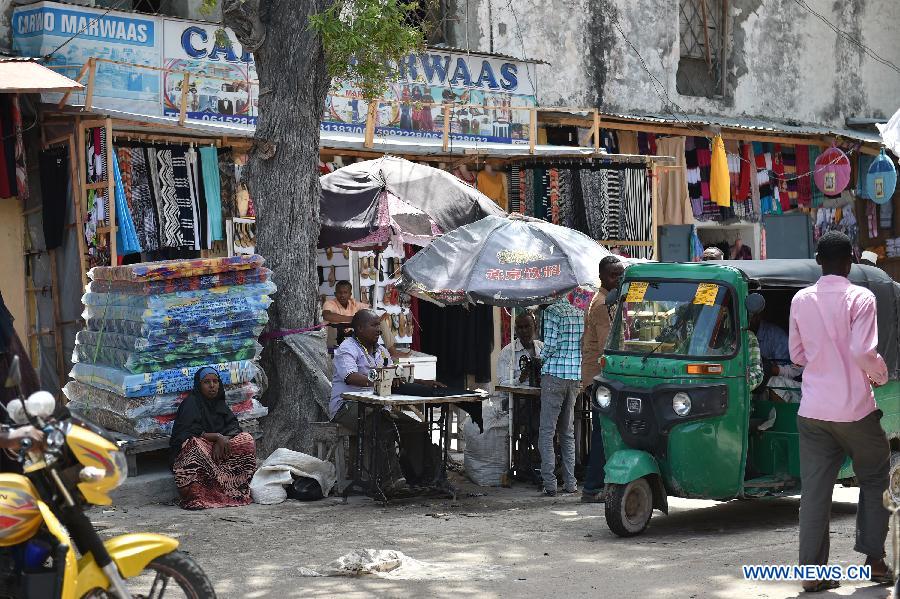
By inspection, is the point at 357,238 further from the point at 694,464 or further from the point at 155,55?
the point at 694,464

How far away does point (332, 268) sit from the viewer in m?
14.6

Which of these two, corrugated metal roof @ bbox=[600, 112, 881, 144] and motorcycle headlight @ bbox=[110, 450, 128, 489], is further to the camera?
corrugated metal roof @ bbox=[600, 112, 881, 144]

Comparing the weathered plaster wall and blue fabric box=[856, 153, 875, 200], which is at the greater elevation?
the weathered plaster wall

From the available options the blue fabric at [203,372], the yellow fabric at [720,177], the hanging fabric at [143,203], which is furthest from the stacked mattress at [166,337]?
the yellow fabric at [720,177]

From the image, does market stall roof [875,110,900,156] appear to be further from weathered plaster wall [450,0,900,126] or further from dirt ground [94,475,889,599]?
weathered plaster wall [450,0,900,126]

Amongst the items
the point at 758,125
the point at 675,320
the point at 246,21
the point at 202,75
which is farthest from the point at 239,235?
the point at 758,125

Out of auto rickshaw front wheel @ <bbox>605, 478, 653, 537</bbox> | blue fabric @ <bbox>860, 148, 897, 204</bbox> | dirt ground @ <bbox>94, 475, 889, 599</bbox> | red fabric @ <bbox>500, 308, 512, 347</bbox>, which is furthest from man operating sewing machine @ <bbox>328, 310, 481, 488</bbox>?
blue fabric @ <bbox>860, 148, 897, 204</bbox>

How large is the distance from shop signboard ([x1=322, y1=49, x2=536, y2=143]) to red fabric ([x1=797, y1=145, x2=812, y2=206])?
5.50 meters

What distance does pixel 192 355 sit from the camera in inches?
404

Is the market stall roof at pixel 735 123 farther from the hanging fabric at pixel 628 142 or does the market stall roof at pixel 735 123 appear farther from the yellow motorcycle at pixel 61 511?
the yellow motorcycle at pixel 61 511

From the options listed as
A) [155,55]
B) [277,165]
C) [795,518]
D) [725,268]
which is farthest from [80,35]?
[795,518]

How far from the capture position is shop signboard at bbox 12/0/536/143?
41.6 feet

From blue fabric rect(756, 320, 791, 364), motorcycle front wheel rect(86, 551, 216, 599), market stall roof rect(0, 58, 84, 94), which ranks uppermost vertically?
market stall roof rect(0, 58, 84, 94)

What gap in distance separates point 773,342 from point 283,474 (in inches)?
153
